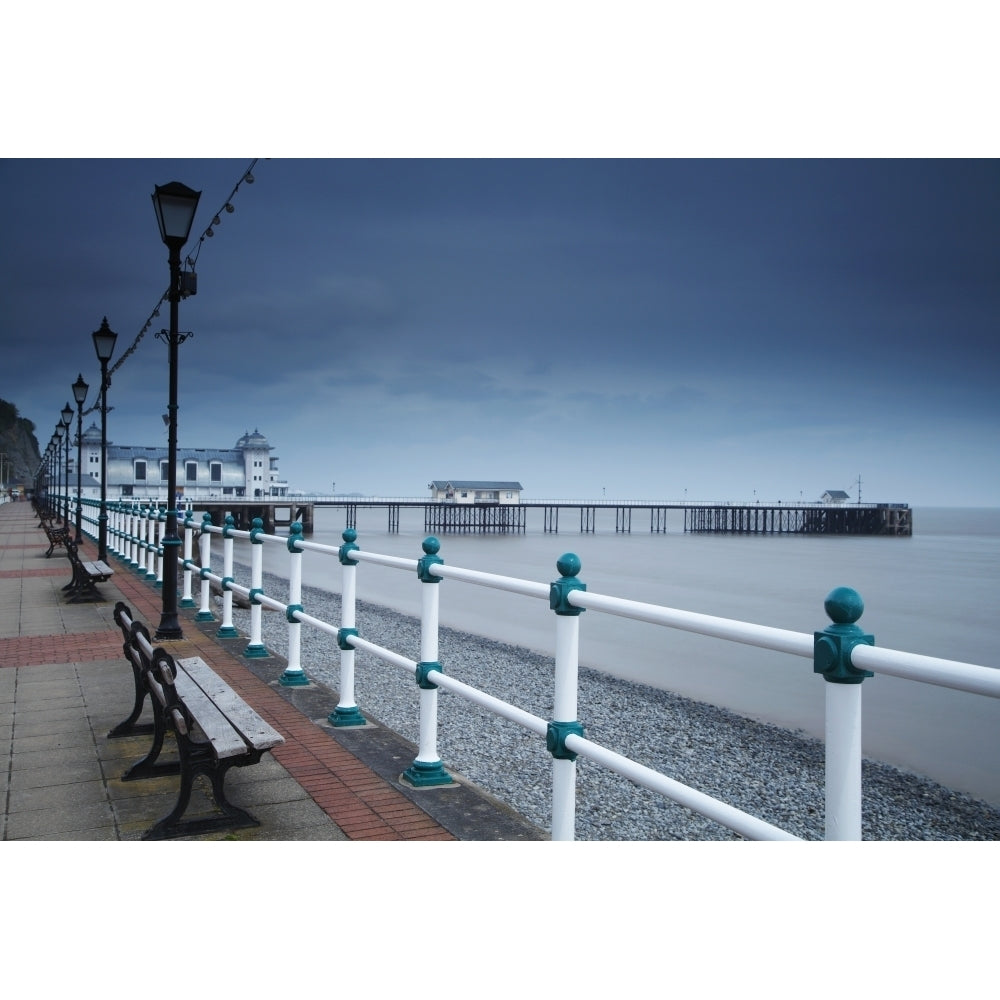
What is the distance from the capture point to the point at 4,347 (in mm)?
43594

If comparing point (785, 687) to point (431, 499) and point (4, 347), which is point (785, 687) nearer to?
point (4, 347)

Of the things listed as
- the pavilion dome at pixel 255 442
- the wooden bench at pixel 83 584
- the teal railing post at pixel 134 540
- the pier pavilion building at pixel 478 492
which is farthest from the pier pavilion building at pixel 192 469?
the wooden bench at pixel 83 584

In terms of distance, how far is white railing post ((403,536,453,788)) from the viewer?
14.2 ft

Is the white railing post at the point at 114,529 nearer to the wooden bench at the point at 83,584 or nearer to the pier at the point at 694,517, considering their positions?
the wooden bench at the point at 83,584

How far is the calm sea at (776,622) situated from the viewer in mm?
12492

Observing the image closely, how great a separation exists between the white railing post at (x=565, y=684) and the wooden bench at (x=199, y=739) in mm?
1129

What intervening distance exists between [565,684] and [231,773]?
1.97 m

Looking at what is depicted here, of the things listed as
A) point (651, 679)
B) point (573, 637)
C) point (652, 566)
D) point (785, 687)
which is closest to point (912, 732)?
point (785, 687)

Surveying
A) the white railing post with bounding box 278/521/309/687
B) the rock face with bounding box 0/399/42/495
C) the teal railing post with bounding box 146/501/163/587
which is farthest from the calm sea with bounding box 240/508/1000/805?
the rock face with bounding box 0/399/42/495

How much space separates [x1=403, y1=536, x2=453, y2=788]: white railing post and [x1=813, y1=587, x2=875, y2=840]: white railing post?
92.1 inches

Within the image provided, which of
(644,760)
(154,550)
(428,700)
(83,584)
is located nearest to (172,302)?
(83,584)

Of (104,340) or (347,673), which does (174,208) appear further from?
(104,340)

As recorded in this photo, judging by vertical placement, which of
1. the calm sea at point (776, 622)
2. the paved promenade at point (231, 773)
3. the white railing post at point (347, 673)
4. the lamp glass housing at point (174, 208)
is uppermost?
the lamp glass housing at point (174, 208)
